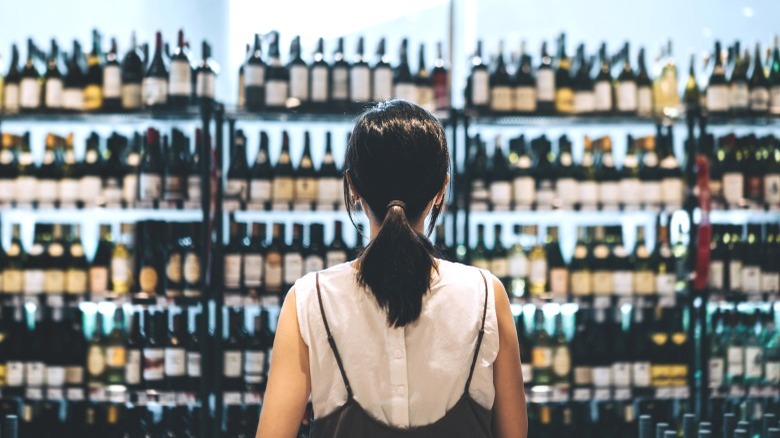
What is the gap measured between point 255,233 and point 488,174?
1.23 m

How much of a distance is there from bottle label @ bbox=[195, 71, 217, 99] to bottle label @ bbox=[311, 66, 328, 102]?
0.48m

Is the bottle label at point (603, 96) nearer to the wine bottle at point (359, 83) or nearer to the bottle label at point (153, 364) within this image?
the wine bottle at point (359, 83)

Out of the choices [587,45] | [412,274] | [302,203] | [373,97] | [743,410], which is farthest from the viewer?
[587,45]

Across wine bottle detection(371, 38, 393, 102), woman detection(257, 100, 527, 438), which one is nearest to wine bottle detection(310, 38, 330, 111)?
wine bottle detection(371, 38, 393, 102)

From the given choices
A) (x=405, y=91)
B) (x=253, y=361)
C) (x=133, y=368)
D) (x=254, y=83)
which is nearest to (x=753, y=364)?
(x=405, y=91)

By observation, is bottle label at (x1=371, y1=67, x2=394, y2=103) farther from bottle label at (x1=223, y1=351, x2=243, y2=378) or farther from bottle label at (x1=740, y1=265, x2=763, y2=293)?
bottle label at (x1=740, y1=265, x2=763, y2=293)

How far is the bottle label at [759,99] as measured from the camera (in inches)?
154

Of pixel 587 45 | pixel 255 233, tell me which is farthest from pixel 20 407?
pixel 587 45

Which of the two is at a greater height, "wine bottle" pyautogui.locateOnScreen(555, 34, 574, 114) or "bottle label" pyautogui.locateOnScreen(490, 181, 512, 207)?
"wine bottle" pyautogui.locateOnScreen(555, 34, 574, 114)

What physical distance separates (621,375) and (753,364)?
0.71m

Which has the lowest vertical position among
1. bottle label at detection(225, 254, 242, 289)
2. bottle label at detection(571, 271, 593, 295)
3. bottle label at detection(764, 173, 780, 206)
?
bottle label at detection(571, 271, 593, 295)

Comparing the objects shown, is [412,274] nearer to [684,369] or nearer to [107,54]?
[684,369]

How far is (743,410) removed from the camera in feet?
13.6

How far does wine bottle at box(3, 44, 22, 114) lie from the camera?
3691 mm
